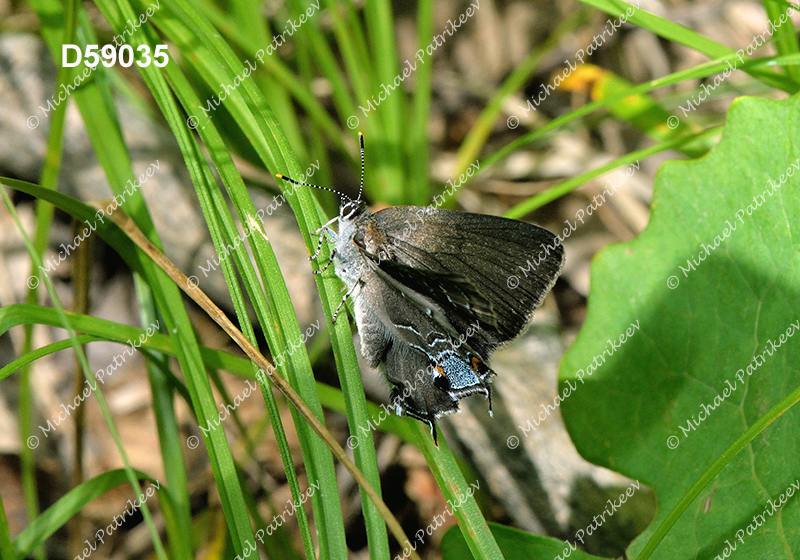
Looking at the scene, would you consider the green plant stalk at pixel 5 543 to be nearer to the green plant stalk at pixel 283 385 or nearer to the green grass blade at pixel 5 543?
the green grass blade at pixel 5 543

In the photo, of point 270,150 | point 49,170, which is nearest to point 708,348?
point 270,150

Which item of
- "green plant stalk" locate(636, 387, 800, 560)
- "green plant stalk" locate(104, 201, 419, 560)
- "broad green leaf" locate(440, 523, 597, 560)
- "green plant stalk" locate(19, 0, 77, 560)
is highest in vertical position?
"green plant stalk" locate(19, 0, 77, 560)

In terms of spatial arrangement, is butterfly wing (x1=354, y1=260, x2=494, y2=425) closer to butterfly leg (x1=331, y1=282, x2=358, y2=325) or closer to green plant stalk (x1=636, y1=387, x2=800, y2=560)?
butterfly leg (x1=331, y1=282, x2=358, y2=325)

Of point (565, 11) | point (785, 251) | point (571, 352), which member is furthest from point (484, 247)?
point (565, 11)

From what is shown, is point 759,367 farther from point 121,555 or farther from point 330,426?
point 121,555

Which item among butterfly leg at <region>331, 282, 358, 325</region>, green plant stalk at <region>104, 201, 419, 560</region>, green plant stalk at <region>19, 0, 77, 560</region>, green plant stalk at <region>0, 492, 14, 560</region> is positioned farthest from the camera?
green plant stalk at <region>19, 0, 77, 560</region>

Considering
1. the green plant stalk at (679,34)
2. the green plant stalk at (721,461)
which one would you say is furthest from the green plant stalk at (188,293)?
the green plant stalk at (679,34)

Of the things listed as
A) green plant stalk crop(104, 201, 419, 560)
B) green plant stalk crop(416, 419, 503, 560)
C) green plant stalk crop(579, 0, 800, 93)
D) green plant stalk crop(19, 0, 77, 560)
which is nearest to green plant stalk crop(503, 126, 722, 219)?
green plant stalk crop(579, 0, 800, 93)
